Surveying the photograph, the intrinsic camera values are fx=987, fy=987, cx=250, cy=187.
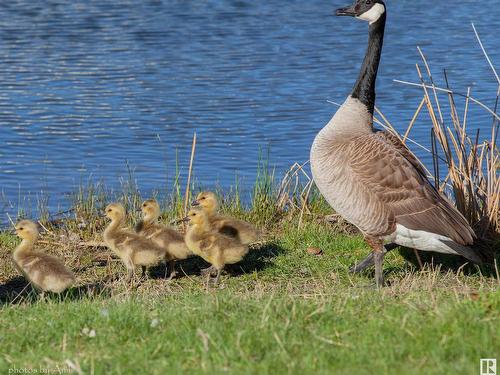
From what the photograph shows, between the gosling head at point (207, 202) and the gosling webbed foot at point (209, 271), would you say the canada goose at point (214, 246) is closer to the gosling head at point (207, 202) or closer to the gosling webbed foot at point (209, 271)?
the gosling webbed foot at point (209, 271)

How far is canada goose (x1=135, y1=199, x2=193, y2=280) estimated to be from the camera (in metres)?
9.08

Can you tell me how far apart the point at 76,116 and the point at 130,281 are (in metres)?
8.47

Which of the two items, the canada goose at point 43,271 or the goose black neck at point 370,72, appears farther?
the goose black neck at point 370,72

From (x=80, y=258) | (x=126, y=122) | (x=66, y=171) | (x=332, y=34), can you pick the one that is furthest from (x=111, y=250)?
(x=332, y=34)

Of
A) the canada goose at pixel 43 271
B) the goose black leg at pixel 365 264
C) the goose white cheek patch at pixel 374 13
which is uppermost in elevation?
the goose white cheek patch at pixel 374 13

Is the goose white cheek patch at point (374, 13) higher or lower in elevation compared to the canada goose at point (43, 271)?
higher

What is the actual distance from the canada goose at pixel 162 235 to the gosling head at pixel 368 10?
262 centimetres

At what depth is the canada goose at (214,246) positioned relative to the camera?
28.8 feet

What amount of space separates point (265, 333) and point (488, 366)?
129cm

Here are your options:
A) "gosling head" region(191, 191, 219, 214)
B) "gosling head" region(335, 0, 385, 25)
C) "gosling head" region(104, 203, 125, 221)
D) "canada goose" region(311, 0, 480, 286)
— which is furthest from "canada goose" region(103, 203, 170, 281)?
"gosling head" region(335, 0, 385, 25)

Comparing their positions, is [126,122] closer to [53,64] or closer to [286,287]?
[53,64]

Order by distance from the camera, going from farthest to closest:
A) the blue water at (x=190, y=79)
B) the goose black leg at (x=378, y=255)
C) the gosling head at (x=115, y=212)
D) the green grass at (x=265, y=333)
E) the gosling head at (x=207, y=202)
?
the blue water at (x=190, y=79), the gosling head at (x=207, y=202), the gosling head at (x=115, y=212), the goose black leg at (x=378, y=255), the green grass at (x=265, y=333)

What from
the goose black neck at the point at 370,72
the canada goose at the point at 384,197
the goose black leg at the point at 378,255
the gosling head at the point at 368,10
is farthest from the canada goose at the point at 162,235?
A: the gosling head at the point at 368,10

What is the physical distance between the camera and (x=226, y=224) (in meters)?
9.37
